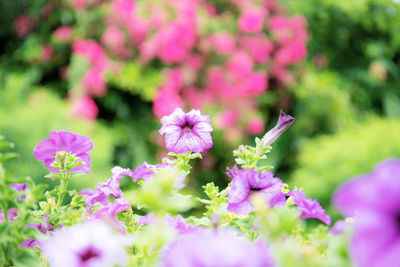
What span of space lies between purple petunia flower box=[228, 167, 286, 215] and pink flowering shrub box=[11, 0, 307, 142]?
244 cm

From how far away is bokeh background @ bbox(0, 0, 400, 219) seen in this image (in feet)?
8.79

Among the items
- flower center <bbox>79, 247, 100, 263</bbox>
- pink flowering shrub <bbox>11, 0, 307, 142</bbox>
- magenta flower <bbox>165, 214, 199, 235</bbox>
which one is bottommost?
flower center <bbox>79, 247, 100, 263</bbox>

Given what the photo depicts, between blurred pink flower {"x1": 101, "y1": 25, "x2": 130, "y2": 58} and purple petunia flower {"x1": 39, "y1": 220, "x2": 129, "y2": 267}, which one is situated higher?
blurred pink flower {"x1": 101, "y1": 25, "x2": 130, "y2": 58}

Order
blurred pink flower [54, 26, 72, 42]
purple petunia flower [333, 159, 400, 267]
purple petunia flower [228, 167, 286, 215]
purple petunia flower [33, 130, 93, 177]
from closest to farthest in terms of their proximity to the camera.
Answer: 1. purple petunia flower [333, 159, 400, 267]
2. purple petunia flower [228, 167, 286, 215]
3. purple petunia flower [33, 130, 93, 177]
4. blurred pink flower [54, 26, 72, 42]

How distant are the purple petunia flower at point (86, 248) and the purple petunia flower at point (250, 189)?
6.3 inches

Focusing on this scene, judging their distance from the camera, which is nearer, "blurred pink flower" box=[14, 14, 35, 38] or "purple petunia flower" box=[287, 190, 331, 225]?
"purple petunia flower" box=[287, 190, 331, 225]

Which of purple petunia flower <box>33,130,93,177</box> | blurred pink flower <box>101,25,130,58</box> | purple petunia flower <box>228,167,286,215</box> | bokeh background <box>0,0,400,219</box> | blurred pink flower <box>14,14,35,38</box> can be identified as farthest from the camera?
blurred pink flower <box>14,14,35,38</box>

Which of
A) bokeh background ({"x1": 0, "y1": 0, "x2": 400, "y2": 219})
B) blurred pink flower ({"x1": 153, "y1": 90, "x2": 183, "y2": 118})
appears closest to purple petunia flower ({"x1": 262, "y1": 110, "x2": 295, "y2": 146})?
bokeh background ({"x1": 0, "y1": 0, "x2": 400, "y2": 219})

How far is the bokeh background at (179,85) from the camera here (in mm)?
2678

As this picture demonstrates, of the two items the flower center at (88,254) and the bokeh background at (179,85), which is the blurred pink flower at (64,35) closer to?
the bokeh background at (179,85)

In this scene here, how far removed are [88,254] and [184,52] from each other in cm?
279

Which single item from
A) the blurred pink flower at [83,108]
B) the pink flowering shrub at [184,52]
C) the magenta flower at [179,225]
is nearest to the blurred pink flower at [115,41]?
the pink flowering shrub at [184,52]

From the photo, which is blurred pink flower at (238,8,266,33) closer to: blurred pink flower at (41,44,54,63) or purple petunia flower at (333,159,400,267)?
blurred pink flower at (41,44,54,63)

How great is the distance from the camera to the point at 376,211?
27 centimetres
